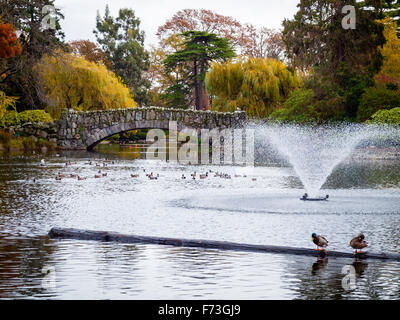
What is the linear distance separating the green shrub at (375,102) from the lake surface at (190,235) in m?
19.4

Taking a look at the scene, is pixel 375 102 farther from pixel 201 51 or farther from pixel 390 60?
pixel 201 51

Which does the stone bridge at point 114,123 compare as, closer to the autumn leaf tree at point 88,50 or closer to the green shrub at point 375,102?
the green shrub at point 375,102

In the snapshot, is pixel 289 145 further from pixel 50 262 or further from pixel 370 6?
pixel 50 262

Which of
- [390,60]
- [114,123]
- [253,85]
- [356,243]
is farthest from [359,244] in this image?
[390,60]

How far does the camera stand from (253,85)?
53.4 meters

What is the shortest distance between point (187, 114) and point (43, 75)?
11.9 metres

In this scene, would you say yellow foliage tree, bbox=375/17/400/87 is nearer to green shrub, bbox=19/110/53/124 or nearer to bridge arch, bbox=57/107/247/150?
bridge arch, bbox=57/107/247/150

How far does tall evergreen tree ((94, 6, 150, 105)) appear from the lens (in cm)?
8319

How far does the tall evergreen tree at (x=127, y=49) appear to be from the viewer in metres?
83.2

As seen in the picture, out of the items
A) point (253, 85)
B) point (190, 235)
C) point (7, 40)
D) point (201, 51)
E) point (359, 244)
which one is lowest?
point (190, 235)

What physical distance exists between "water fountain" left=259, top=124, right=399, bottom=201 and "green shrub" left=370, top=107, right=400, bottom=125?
0.62 m

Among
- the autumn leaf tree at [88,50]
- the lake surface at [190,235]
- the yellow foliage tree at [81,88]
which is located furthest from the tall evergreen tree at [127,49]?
the lake surface at [190,235]

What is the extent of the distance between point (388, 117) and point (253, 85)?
13766 mm

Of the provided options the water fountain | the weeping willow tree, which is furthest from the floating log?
the weeping willow tree
